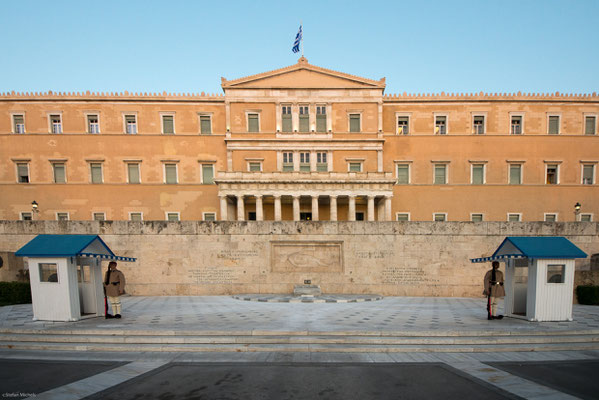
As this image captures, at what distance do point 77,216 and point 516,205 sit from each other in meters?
49.2

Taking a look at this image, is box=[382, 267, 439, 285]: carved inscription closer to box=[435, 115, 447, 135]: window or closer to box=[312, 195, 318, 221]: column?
box=[312, 195, 318, 221]: column

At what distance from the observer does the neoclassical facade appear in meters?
31.3

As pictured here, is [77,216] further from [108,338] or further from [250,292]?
[108,338]

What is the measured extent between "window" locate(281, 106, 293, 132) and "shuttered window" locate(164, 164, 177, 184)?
43.6 feet

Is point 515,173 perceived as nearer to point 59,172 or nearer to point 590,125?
point 590,125

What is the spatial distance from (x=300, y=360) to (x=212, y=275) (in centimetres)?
988

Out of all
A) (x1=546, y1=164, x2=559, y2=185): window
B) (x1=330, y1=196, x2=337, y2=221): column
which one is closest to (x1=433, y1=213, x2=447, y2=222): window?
(x1=330, y1=196, x2=337, y2=221): column

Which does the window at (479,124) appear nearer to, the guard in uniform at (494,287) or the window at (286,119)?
the window at (286,119)

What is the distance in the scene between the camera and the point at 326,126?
106 feet

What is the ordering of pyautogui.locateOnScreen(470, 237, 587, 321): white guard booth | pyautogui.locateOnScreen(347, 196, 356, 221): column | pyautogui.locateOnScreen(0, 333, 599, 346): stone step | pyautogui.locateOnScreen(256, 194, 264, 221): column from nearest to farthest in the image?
pyautogui.locateOnScreen(0, 333, 599, 346): stone step < pyautogui.locateOnScreen(470, 237, 587, 321): white guard booth < pyautogui.locateOnScreen(256, 194, 264, 221): column < pyautogui.locateOnScreen(347, 196, 356, 221): column

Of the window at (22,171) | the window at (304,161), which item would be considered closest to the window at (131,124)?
the window at (22,171)

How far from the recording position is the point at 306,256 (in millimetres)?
15391

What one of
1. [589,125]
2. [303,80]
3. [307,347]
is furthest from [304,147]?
[589,125]

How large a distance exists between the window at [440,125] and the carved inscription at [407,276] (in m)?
22.9
